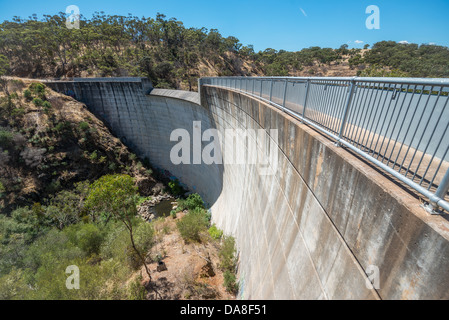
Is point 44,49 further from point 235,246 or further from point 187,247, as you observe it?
point 235,246

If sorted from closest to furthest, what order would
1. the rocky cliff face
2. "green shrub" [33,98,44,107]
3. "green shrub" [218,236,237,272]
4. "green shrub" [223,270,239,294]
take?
"green shrub" [223,270,239,294]
"green shrub" [218,236,237,272]
the rocky cliff face
"green shrub" [33,98,44,107]

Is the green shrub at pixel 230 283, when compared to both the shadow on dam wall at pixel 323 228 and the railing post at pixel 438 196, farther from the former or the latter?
the railing post at pixel 438 196

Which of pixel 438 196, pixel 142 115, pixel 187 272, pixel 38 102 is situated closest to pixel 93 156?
pixel 142 115

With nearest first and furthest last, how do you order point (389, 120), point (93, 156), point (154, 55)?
point (389, 120)
point (93, 156)
point (154, 55)

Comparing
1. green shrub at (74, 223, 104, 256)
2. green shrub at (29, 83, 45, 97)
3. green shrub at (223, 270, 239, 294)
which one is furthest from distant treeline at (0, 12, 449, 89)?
green shrub at (74, 223, 104, 256)

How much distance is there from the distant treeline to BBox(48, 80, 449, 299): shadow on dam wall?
20.7 metres

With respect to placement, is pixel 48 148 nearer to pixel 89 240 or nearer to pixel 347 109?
pixel 89 240

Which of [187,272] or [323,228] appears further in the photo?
[187,272]

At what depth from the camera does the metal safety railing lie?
2094 millimetres

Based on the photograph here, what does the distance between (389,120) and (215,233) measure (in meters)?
13.1

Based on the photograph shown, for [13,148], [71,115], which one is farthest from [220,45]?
[13,148]

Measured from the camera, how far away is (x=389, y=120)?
8.98 feet

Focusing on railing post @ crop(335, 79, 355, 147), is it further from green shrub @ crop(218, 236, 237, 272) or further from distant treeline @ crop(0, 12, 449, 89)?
distant treeline @ crop(0, 12, 449, 89)
